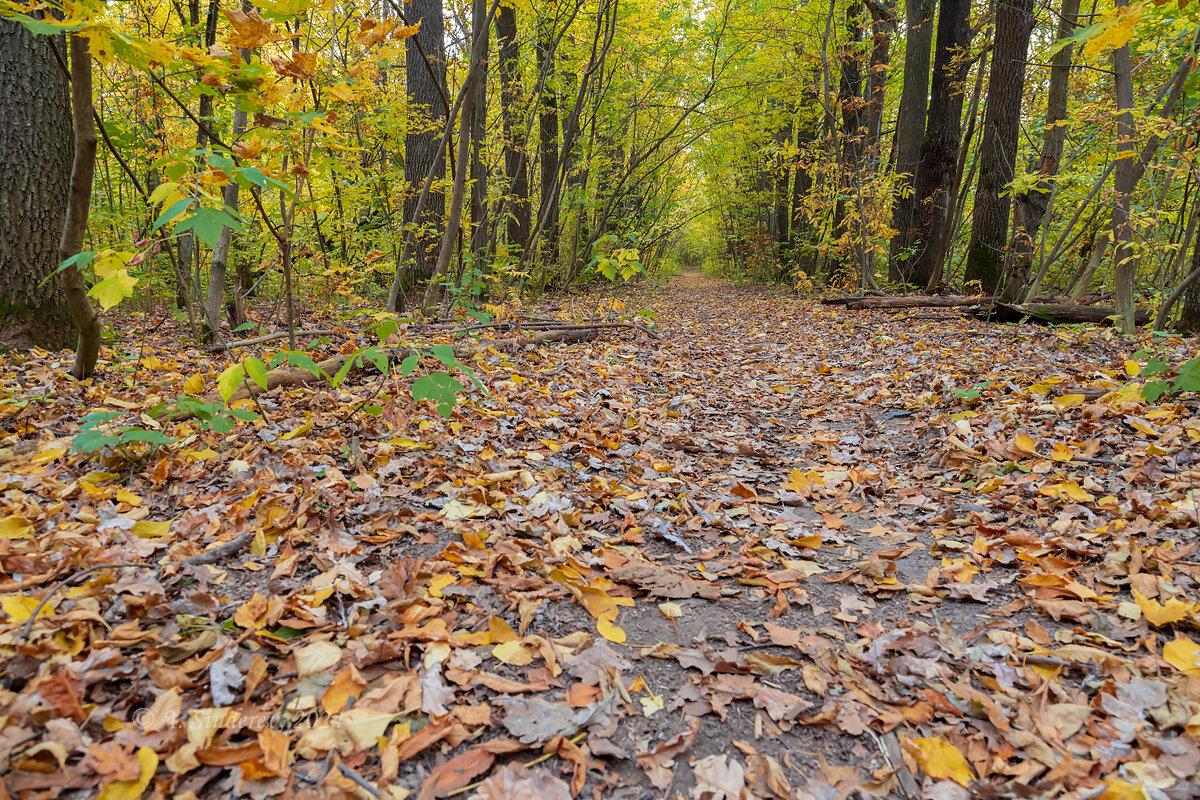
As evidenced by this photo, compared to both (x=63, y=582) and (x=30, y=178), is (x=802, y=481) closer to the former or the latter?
(x=63, y=582)

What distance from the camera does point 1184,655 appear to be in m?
1.55

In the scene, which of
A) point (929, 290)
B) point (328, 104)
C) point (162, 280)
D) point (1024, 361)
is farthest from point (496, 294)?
point (929, 290)

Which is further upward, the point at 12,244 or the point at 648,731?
the point at 12,244

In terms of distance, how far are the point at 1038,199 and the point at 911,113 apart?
11.7 feet

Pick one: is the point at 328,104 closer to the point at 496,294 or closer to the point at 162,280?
the point at 162,280

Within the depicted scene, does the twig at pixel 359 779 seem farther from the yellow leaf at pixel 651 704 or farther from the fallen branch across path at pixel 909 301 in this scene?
the fallen branch across path at pixel 909 301

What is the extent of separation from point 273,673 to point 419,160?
7.34m

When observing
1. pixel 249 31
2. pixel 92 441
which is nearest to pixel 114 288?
pixel 92 441

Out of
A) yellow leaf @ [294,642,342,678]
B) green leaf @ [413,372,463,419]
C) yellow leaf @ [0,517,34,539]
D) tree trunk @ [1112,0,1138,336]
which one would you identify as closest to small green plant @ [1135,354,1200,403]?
tree trunk @ [1112,0,1138,336]

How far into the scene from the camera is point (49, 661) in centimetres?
139

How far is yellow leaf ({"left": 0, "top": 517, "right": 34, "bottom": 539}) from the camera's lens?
1886mm

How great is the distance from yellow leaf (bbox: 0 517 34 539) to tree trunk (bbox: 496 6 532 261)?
20.8 feet

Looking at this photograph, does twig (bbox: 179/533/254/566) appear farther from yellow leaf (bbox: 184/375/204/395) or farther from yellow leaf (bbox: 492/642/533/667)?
yellow leaf (bbox: 184/375/204/395)

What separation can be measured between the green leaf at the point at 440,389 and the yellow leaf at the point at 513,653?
3.12 ft
